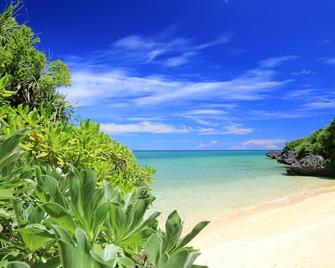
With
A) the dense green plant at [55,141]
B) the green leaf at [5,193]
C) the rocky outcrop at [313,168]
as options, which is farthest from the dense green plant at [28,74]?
the rocky outcrop at [313,168]

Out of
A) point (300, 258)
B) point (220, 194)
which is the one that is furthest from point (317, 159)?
point (300, 258)

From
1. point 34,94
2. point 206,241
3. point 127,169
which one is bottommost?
point 206,241

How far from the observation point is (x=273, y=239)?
23.6ft

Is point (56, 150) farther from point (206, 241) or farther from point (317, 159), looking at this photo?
point (317, 159)

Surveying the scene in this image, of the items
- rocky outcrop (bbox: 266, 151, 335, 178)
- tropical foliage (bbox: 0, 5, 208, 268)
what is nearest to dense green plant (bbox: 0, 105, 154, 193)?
tropical foliage (bbox: 0, 5, 208, 268)

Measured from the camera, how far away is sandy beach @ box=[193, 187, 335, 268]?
229 inches

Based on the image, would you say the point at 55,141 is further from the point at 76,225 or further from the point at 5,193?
the point at 76,225

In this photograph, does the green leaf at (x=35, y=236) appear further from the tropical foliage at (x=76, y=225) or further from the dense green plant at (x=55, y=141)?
the dense green plant at (x=55, y=141)

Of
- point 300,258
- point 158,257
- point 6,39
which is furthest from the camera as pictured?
point 6,39

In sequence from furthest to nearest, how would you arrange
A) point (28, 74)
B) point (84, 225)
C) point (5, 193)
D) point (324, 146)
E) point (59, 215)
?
1. point (324, 146)
2. point (28, 74)
3. point (5, 193)
4. point (84, 225)
5. point (59, 215)

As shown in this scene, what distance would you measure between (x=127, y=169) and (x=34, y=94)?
3.32m

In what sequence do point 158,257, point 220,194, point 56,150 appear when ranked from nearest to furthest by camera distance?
point 158,257, point 56,150, point 220,194

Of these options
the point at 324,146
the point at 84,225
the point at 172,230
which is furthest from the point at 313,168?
the point at 84,225

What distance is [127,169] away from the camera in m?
4.16
